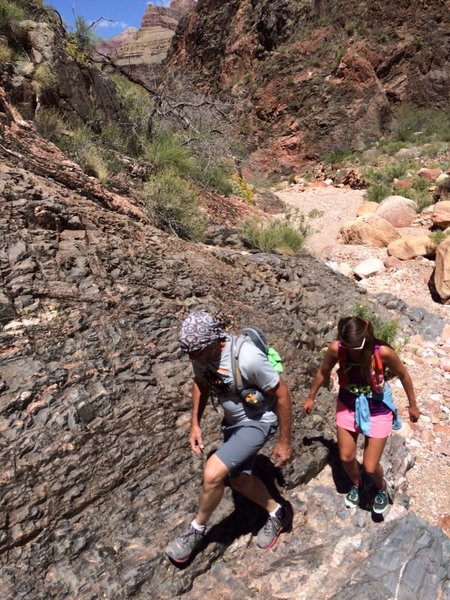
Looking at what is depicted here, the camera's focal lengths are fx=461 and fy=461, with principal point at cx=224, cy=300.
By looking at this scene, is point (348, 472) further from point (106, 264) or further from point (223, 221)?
point (223, 221)

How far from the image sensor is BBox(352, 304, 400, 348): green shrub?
16.1 ft

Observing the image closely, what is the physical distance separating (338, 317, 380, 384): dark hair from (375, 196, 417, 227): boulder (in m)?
7.72

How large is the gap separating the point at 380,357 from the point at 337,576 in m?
1.14

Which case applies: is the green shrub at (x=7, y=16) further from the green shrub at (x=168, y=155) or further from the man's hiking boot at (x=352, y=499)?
the man's hiking boot at (x=352, y=499)

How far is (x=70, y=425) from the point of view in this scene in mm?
2539

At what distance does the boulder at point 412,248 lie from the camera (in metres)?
7.32

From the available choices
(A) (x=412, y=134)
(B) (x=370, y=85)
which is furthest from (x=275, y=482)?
(B) (x=370, y=85)

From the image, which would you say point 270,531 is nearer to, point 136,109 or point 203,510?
point 203,510

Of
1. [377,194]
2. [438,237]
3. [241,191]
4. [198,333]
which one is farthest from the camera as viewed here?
[377,194]

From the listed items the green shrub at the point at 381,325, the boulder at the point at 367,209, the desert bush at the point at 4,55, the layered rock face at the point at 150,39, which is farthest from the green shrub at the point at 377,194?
the layered rock face at the point at 150,39

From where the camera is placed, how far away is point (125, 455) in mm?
2590

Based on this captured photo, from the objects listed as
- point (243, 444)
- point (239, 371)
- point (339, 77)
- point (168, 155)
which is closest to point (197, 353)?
point (239, 371)

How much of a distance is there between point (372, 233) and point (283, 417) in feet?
22.3

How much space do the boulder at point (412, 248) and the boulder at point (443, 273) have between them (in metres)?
0.83
